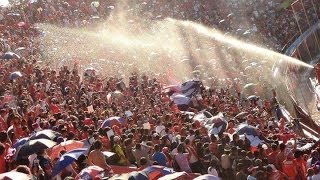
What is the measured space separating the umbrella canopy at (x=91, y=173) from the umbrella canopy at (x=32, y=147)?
1.46 meters

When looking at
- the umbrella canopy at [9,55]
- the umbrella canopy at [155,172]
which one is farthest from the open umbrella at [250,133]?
the umbrella canopy at [9,55]

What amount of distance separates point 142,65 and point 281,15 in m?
8.80

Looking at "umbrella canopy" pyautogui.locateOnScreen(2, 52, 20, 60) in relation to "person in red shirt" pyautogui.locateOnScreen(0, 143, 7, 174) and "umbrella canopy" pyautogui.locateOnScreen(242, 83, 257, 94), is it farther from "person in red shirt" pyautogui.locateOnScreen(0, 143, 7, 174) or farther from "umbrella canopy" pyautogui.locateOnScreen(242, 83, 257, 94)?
"person in red shirt" pyautogui.locateOnScreen(0, 143, 7, 174)

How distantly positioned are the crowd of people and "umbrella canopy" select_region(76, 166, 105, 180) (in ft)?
0.96

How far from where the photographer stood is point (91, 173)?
923 cm

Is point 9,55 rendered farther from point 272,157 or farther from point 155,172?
point 155,172

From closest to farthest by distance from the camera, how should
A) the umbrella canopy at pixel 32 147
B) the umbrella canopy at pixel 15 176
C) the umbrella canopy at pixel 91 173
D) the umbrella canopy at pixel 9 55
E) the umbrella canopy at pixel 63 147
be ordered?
the umbrella canopy at pixel 15 176, the umbrella canopy at pixel 91 173, the umbrella canopy at pixel 32 147, the umbrella canopy at pixel 63 147, the umbrella canopy at pixel 9 55

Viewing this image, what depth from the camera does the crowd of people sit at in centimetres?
1047

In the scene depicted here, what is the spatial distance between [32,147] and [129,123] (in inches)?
188

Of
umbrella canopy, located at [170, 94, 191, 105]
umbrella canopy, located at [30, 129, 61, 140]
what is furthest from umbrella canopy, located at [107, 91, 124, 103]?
umbrella canopy, located at [30, 129, 61, 140]

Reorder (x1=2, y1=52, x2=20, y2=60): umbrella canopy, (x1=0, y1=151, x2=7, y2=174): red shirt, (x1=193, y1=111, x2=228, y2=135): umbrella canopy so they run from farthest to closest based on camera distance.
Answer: (x1=2, y1=52, x2=20, y2=60): umbrella canopy, (x1=193, y1=111, x2=228, y2=135): umbrella canopy, (x1=0, y1=151, x2=7, y2=174): red shirt

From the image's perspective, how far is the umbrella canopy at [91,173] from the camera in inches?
359

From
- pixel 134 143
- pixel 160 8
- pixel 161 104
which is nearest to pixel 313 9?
pixel 160 8

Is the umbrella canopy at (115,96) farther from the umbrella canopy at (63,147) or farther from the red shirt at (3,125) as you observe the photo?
the umbrella canopy at (63,147)
